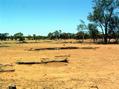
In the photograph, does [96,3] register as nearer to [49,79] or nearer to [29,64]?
[29,64]

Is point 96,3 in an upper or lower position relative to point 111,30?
upper

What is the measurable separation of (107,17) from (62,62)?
46.1 m

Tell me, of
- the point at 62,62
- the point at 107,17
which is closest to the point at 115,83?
the point at 62,62

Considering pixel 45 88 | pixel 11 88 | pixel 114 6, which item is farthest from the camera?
pixel 114 6

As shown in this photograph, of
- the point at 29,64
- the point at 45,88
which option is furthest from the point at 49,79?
the point at 29,64

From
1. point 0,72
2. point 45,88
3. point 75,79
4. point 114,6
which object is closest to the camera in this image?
point 45,88

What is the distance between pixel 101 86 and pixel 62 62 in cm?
986

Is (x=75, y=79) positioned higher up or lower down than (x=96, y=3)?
lower down

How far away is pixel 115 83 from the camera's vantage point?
492 inches

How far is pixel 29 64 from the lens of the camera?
68.5 feet

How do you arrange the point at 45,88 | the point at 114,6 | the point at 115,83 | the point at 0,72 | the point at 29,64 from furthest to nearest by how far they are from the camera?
the point at 114,6 < the point at 29,64 < the point at 0,72 < the point at 115,83 < the point at 45,88

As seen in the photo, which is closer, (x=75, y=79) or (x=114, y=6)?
(x=75, y=79)

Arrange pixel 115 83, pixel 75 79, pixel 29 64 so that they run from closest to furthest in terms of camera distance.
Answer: pixel 115 83, pixel 75 79, pixel 29 64

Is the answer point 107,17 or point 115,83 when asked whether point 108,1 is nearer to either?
point 107,17
